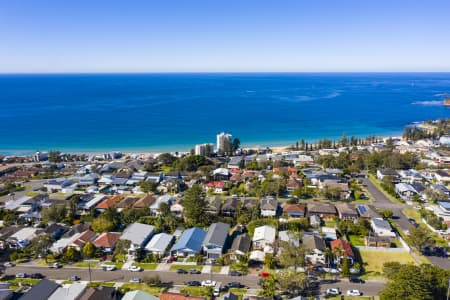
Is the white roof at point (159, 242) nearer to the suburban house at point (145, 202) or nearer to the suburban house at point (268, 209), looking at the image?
the suburban house at point (145, 202)

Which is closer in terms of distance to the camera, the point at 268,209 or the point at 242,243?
the point at 242,243

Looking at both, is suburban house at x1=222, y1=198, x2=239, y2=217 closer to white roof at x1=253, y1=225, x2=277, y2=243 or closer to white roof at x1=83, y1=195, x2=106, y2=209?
white roof at x1=253, y1=225, x2=277, y2=243

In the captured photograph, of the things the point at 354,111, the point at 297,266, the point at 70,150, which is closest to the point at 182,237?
the point at 297,266

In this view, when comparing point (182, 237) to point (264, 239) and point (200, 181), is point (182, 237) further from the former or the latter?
point (200, 181)

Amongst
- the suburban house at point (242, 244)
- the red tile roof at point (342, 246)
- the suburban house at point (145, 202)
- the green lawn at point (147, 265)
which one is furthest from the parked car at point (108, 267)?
the red tile roof at point (342, 246)

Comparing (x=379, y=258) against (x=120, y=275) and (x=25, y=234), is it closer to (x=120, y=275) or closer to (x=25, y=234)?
(x=120, y=275)

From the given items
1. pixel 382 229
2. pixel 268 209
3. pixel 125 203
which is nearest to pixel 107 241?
pixel 125 203
